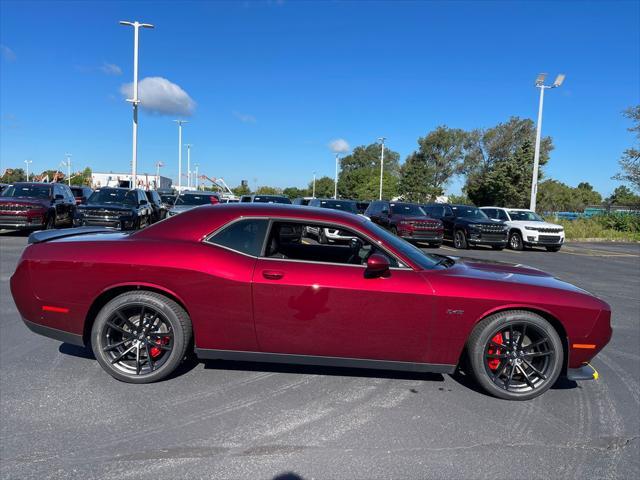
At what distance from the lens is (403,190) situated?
63.1 meters

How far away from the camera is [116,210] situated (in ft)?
47.1

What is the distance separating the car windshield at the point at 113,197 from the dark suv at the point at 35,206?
1273 millimetres

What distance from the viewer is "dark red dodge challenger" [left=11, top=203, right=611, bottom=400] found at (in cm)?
359

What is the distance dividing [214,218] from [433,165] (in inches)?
2623

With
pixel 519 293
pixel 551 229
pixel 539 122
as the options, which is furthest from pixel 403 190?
pixel 519 293

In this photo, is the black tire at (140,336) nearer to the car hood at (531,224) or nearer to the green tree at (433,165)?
the car hood at (531,224)

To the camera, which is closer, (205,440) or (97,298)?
(205,440)

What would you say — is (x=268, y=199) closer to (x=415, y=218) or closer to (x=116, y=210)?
(x=116, y=210)

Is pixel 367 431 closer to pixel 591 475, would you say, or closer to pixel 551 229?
pixel 591 475

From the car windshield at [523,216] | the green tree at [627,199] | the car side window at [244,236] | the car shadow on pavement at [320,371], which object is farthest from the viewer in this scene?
the green tree at [627,199]

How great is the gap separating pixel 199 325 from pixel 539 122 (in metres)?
26.3

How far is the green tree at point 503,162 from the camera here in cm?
4591

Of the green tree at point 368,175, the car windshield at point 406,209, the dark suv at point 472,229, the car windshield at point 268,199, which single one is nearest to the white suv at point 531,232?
the dark suv at point 472,229

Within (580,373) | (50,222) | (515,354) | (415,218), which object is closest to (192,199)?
(50,222)
